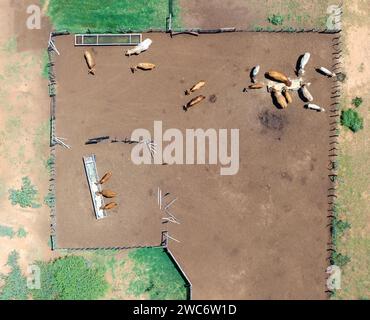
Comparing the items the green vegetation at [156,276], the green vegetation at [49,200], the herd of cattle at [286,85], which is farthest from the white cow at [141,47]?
the green vegetation at [156,276]

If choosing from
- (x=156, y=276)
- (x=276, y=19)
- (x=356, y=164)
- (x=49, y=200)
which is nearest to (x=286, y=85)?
(x=276, y=19)

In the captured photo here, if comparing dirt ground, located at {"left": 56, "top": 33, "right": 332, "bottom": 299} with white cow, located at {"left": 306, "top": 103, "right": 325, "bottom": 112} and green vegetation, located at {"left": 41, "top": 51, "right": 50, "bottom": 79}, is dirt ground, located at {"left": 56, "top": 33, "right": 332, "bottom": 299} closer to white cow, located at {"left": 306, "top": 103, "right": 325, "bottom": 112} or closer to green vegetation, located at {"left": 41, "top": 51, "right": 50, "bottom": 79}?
white cow, located at {"left": 306, "top": 103, "right": 325, "bottom": 112}

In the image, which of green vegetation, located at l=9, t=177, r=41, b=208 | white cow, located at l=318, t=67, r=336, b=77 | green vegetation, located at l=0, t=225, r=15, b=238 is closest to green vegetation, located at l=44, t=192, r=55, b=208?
green vegetation, located at l=9, t=177, r=41, b=208

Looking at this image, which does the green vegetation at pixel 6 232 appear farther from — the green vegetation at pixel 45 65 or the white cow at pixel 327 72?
the white cow at pixel 327 72

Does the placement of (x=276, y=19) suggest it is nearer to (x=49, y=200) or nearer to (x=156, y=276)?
(x=156, y=276)
